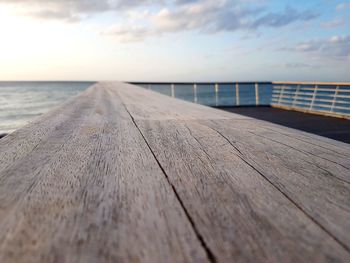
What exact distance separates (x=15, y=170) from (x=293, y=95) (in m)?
10.4

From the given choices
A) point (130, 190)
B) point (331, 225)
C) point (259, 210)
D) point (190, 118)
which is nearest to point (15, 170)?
point (130, 190)

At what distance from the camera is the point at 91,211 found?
0.55 meters

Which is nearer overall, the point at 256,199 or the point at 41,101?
the point at 256,199

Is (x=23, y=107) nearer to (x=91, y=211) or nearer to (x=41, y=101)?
(x=41, y=101)

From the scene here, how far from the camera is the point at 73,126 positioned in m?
1.40

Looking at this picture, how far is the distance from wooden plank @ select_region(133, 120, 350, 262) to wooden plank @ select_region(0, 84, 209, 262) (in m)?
0.03

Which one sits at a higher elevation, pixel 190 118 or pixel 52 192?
pixel 52 192

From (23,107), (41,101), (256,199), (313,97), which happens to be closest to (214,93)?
(41,101)

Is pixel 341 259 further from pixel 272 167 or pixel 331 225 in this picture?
pixel 272 167

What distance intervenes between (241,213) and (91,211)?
261 mm

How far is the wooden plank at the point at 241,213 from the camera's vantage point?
439 mm

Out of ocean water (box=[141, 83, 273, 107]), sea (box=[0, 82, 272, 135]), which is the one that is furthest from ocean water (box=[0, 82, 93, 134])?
ocean water (box=[141, 83, 273, 107])

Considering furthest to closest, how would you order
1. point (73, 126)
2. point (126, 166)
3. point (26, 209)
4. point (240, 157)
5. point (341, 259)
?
point (73, 126) → point (240, 157) → point (126, 166) → point (26, 209) → point (341, 259)

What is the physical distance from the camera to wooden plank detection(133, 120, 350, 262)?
439 mm
